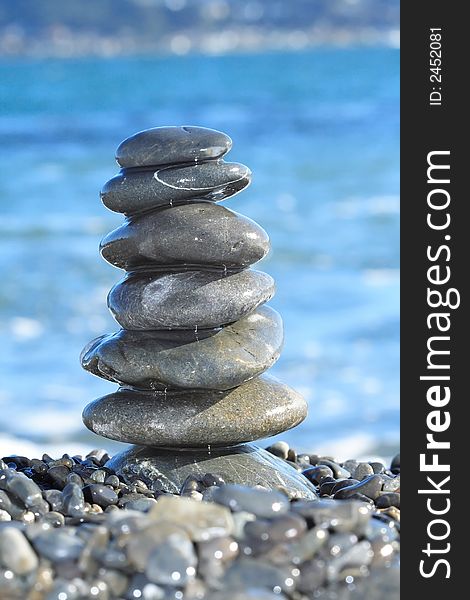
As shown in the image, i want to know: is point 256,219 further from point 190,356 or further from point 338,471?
point 190,356

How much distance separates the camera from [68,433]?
27.1ft

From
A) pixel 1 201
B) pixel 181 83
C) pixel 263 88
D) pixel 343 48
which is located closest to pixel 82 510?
pixel 1 201

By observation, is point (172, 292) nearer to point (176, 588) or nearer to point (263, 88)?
point (176, 588)

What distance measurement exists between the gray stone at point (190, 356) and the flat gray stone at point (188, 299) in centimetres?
6

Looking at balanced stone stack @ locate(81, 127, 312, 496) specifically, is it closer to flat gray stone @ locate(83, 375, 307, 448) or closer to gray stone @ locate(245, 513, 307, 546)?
flat gray stone @ locate(83, 375, 307, 448)

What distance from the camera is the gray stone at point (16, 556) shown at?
10.3 ft

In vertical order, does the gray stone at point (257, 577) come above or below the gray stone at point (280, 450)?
below

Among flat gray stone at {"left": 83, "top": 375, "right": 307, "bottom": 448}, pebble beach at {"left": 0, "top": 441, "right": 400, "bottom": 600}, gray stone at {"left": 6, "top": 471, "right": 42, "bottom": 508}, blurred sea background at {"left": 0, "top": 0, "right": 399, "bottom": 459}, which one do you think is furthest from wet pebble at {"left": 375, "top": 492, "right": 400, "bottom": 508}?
blurred sea background at {"left": 0, "top": 0, "right": 399, "bottom": 459}

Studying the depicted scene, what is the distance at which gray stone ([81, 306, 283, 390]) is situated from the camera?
15.0ft

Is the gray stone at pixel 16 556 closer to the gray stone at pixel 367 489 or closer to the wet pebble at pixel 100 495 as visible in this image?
the wet pebble at pixel 100 495

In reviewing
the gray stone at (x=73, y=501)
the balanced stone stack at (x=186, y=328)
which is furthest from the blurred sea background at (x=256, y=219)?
the gray stone at (x=73, y=501)

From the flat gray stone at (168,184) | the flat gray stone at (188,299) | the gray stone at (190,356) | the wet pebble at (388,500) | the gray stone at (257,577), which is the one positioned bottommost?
the gray stone at (257,577)

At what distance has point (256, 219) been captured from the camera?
16.7 meters

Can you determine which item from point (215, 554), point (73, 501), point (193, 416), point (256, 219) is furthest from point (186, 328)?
point (256, 219)
